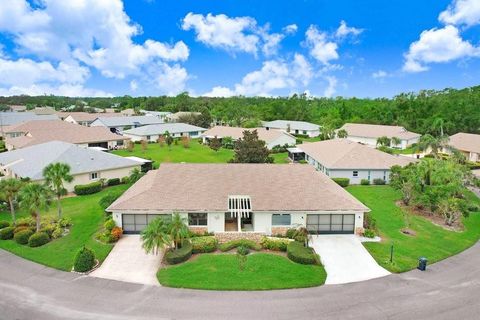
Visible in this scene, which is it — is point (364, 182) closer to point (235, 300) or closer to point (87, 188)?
point (235, 300)

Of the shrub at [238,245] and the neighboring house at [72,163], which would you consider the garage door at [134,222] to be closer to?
the shrub at [238,245]

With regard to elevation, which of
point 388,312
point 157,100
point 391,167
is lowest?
point 388,312

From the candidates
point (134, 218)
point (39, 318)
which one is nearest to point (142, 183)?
point (134, 218)

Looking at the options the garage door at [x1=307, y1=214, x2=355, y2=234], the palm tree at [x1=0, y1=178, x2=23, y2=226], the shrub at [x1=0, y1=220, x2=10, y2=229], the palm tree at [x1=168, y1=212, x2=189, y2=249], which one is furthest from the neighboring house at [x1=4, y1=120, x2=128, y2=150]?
the garage door at [x1=307, y1=214, x2=355, y2=234]

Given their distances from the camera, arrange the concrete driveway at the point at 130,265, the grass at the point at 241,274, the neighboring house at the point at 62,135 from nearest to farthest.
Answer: the grass at the point at 241,274 < the concrete driveway at the point at 130,265 < the neighboring house at the point at 62,135

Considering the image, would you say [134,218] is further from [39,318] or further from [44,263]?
[39,318]

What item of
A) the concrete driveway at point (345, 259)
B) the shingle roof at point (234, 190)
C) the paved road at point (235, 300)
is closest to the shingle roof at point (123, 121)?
the shingle roof at point (234, 190)
